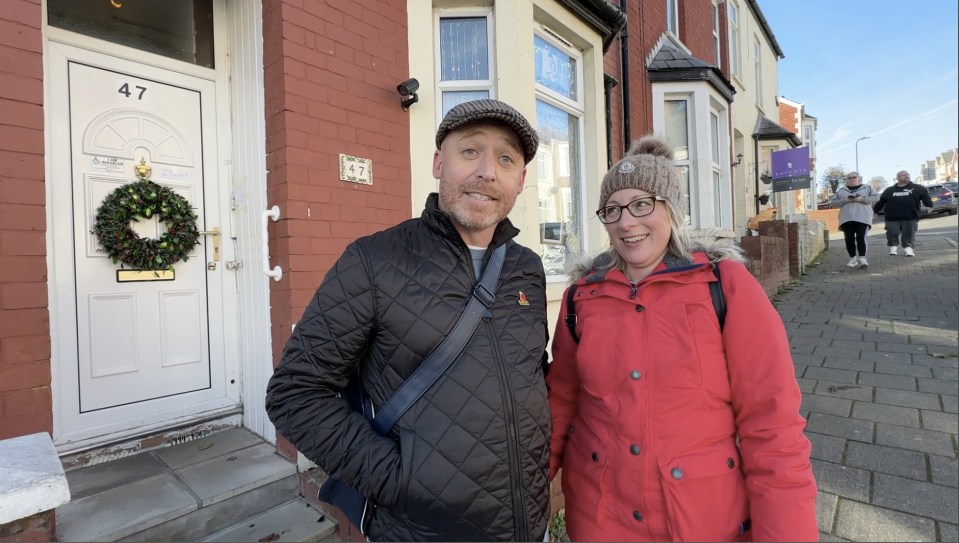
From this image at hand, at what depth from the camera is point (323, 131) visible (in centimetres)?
303

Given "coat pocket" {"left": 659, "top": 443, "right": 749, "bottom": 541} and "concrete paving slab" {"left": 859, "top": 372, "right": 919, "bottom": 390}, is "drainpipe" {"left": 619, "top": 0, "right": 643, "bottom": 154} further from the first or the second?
"coat pocket" {"left": 659, "top": 443, "right": 749, "bottom": 541}

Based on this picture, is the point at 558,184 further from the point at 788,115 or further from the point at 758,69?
the point at 788,115

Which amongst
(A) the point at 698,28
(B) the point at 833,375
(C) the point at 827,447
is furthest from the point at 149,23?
(A) the point at 698,28

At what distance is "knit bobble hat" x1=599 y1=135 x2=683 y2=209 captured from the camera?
5.43 feet

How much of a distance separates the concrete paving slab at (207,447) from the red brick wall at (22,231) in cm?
75

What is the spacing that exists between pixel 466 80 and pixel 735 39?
1212 centimetres

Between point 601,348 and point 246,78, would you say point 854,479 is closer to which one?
point 601,348

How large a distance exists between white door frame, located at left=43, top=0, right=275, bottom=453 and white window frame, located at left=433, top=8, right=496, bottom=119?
1.46 metres

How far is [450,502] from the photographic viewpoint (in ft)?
4.15

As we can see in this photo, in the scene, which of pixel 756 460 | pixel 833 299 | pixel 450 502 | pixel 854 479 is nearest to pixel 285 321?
pixel 450 502

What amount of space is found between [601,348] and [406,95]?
2538 millimetres

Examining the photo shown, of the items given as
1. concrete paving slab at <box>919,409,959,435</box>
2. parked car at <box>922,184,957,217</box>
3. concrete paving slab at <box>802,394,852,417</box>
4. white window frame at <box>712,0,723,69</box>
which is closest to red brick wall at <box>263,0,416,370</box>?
concrete paving slab at <box>802,394,852,417</box>

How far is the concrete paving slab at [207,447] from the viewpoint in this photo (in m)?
2.82

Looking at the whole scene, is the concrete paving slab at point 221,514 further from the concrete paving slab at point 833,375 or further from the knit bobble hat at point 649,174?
the concrete paving slab at point 833,375
